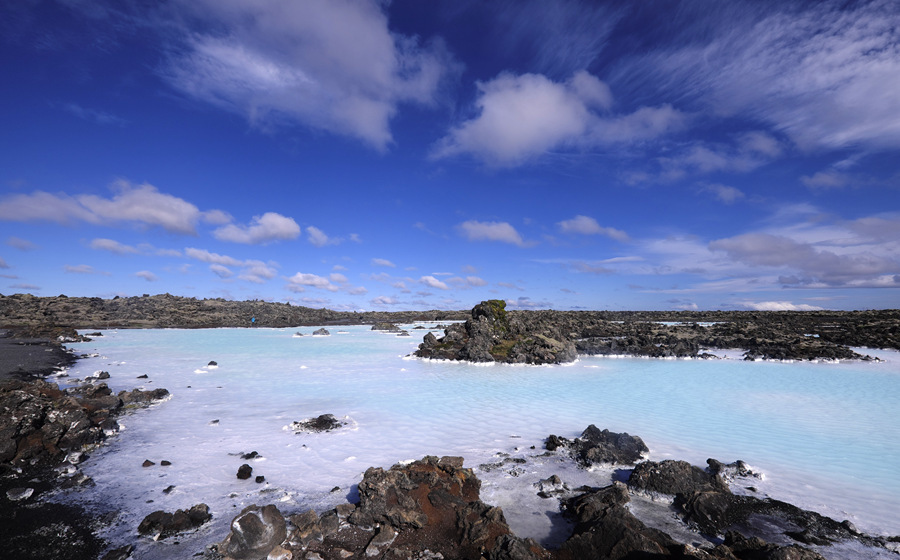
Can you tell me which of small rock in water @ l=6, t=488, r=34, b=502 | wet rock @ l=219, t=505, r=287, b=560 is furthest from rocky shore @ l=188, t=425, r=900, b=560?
small rock in water @ l=6, t=488, r=34, b=502

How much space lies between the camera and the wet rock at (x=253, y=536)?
233 inches

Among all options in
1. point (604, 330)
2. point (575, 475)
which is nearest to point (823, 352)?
point (604, 330)

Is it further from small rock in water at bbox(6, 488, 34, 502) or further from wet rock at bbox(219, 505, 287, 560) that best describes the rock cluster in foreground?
small rock in water at bbox(6, 488, 34, 502)

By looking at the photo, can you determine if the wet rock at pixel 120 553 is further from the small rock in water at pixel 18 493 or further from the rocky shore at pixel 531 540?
the small rock in water at pixel 18 493

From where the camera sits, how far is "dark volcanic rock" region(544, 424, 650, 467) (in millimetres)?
9938

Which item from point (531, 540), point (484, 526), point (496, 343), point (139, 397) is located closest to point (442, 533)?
point (484, 526)

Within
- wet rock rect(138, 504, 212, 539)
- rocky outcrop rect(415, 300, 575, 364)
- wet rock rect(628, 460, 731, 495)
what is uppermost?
rocky outcrop rect(415, 300, 575, 364)

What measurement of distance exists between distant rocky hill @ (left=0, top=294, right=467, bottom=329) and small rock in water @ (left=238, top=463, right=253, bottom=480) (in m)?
62.7

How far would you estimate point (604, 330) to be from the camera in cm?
4794

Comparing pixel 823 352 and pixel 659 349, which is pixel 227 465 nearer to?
pixel 659 349

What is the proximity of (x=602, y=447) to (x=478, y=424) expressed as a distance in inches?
177

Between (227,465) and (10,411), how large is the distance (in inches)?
251

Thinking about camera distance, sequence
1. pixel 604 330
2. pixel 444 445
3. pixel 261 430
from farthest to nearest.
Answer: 1. pixel 604 330
2. pixel 261 430
3. pixel 444 445

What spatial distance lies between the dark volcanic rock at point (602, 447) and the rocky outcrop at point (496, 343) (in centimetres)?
1646
